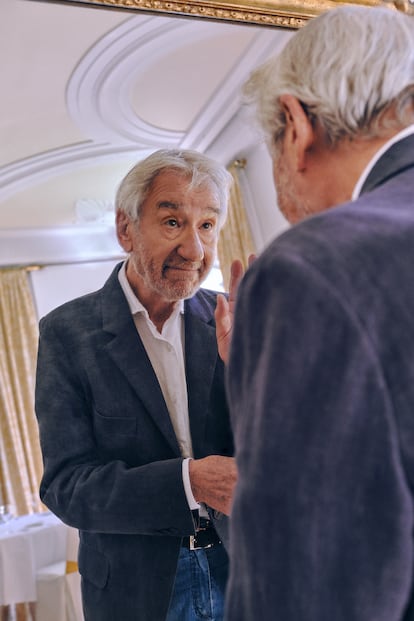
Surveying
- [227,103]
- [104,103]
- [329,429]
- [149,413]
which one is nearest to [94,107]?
[104,103]

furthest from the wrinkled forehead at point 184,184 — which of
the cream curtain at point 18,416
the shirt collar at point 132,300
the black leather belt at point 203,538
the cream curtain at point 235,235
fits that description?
the black leather belt at point 203,538

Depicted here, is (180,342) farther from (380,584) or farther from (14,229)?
(380,584)

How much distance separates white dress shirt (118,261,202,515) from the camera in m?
1.42

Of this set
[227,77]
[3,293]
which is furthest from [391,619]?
[227,77]

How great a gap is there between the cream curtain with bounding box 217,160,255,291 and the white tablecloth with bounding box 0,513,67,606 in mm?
716

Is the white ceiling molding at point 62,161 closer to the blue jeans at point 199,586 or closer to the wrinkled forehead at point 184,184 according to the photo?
the wrinkled forehead at point 184,184

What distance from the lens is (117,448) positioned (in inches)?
52.9

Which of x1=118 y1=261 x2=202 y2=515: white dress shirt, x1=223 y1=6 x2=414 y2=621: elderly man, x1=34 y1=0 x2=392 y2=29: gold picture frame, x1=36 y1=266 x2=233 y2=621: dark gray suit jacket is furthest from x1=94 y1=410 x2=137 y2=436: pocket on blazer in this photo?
x1=34 y1=0 x2=392 y2=29: gold picture frame

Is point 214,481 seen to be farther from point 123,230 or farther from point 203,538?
point 123,230

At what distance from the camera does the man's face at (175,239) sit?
1.47 m

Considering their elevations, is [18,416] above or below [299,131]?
below

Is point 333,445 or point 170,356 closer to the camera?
point 333,445

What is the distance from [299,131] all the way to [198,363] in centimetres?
75

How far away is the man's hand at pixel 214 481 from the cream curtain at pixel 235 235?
44cm
